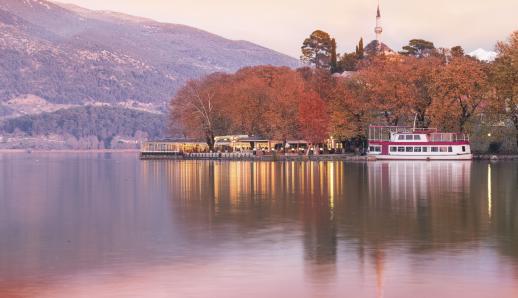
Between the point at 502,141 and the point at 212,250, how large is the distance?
115 metres

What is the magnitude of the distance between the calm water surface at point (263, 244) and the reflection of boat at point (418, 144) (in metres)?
71.9

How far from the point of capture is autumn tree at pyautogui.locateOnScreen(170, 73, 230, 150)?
16325 centimetres

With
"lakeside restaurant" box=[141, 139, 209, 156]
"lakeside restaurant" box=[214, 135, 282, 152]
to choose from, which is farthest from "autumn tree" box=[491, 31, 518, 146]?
"lakeside restaurant" box=[141, 139, 209, 156]

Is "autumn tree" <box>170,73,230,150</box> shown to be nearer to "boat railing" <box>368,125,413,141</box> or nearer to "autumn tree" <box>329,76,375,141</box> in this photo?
"autumn tree" <box>329,76,375,141</box>

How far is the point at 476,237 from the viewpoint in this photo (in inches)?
1390

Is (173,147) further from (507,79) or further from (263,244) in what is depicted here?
(263,244)

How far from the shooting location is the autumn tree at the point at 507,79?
411 feet

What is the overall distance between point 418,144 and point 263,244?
107m

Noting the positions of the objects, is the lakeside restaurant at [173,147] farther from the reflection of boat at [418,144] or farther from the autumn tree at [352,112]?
the reflection of boat at [418,144]

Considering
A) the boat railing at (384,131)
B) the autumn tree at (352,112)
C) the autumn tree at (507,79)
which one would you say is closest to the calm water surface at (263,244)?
the autumn tree at (507,79)

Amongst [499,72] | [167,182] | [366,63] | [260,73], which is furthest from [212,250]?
[260,73]

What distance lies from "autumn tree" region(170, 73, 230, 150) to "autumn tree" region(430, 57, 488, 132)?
142ft

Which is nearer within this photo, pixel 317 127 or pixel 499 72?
pixel 499 72

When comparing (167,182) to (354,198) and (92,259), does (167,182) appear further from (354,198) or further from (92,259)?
(92,259)
